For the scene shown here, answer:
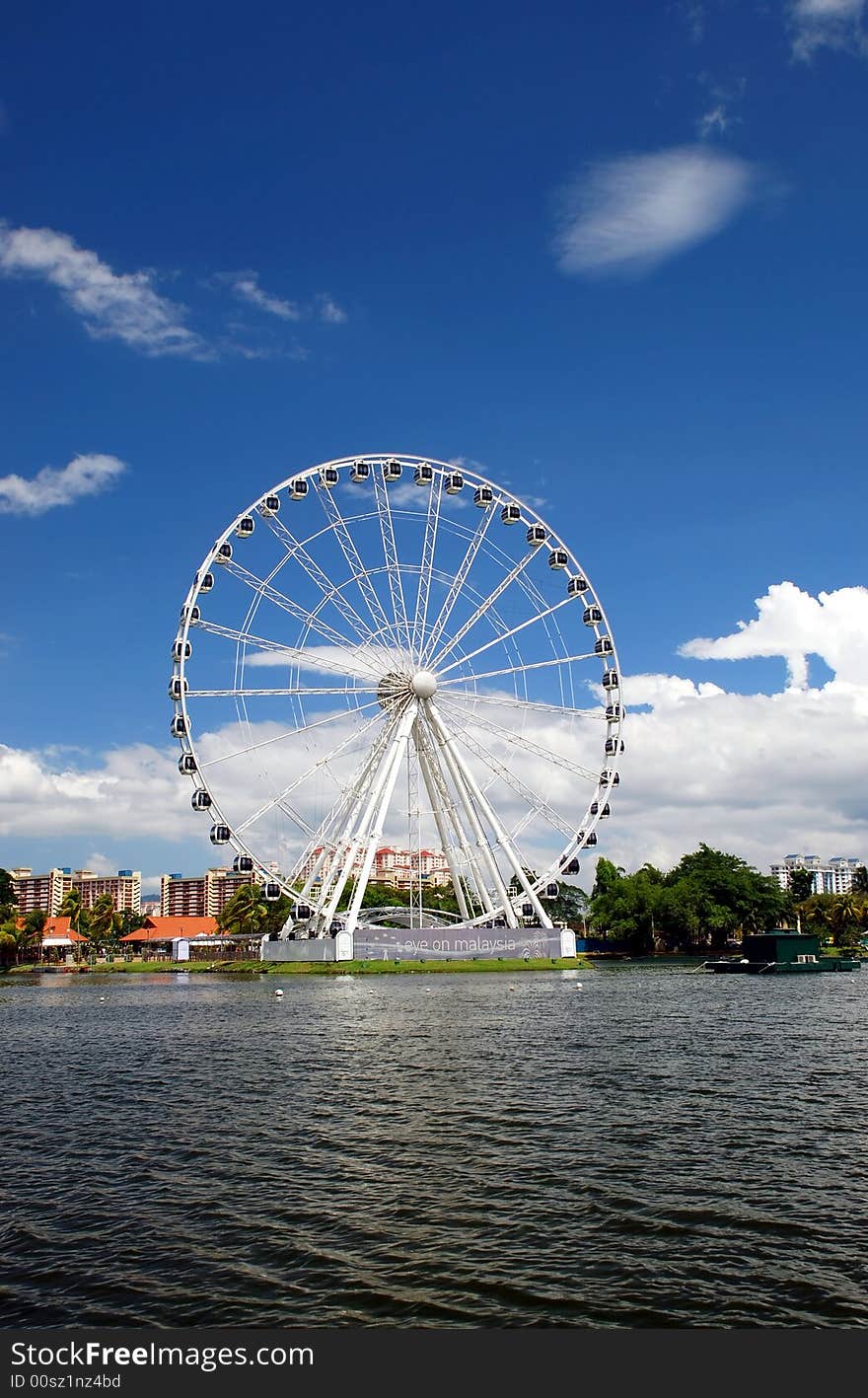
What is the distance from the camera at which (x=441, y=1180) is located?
19.8m

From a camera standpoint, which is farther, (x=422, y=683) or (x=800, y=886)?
(x=800, y=886)

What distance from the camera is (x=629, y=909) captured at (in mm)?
141125

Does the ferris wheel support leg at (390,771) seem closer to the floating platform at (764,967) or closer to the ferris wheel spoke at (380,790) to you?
the ferris wheel spoke at (380,790)

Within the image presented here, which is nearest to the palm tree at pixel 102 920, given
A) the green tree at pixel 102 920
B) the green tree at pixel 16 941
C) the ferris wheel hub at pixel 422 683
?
the green tree at pixel 102 920

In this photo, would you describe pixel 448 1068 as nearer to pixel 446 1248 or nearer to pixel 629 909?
pixel 446 1248

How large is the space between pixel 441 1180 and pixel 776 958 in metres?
88.2

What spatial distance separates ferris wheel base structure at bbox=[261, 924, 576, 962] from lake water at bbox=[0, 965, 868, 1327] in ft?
173

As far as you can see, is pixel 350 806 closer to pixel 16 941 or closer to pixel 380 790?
pixel 380 790

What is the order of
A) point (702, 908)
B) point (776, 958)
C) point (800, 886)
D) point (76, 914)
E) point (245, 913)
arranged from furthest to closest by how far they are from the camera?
point (800, 886) < point (76, 914) < point (245, 913) < point (702, 908) < point (776, 958)

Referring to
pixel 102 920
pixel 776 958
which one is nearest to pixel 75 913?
pixel 102 920

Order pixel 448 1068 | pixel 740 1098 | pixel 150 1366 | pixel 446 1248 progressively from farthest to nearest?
pixel 448 1068
pixel 740 1098
pixel 446 1248
pixel 150 1366

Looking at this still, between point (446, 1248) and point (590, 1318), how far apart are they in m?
3.29

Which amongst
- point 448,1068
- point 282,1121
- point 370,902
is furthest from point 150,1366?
point 370,902

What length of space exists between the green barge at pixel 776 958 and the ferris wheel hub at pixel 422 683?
3832 centimetres
